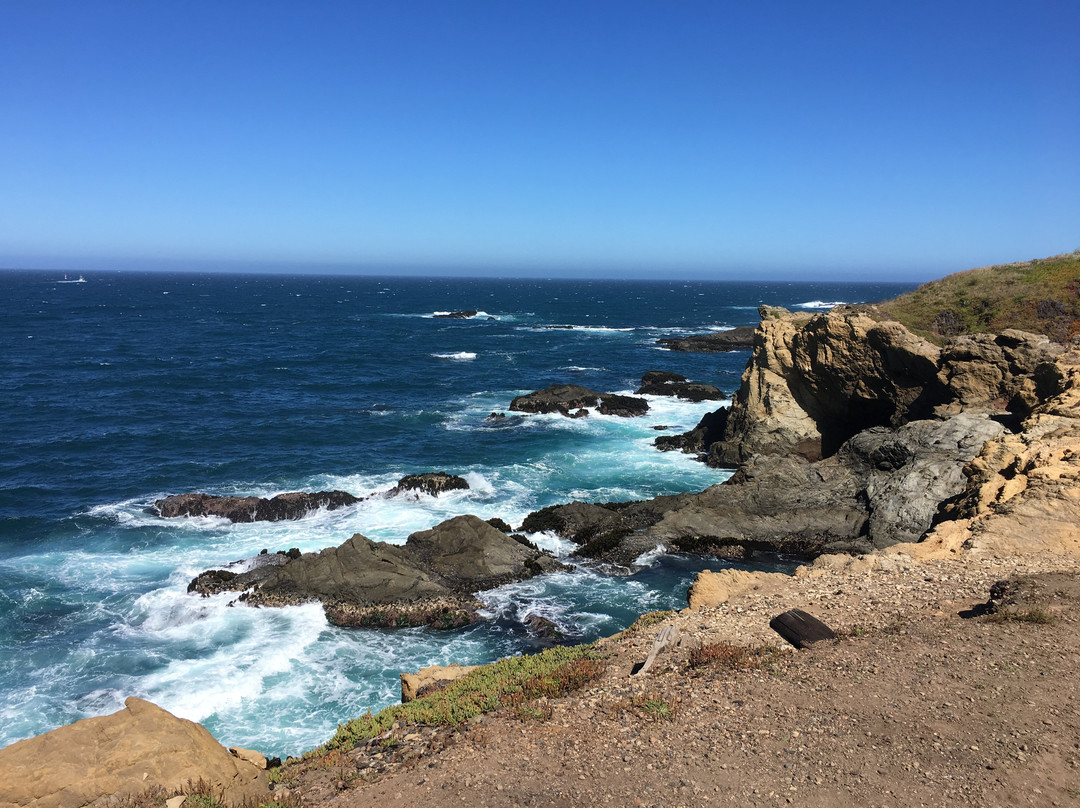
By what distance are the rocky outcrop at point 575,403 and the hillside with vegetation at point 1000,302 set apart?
696 inches

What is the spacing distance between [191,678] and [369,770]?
11.1m

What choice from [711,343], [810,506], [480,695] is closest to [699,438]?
[810,506]

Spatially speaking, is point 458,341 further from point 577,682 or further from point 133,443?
point 577,682

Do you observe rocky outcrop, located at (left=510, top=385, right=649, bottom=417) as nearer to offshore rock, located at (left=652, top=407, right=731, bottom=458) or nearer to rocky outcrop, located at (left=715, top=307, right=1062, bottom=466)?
offshore rock, located at (left=652, top=407, right=731, bottom=458)

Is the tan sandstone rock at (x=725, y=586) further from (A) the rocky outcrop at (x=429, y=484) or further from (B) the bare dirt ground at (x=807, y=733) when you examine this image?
(A) the rocky outcrop at (x=429, y=484)

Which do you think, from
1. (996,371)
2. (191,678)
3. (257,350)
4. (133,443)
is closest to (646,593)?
(191,678)

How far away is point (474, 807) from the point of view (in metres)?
8.59

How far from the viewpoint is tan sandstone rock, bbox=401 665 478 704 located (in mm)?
13421

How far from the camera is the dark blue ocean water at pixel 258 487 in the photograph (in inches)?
714

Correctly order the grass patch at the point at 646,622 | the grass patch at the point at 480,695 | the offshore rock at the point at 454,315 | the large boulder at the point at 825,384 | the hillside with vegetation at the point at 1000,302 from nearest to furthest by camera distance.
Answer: the grass patch at the point at 480,695
the grass patch at the point at 646,622
the large boulder at the point at 825,384
the hillside with vegetation at the point at 1000,302
the offshore rock at the point at 454,315

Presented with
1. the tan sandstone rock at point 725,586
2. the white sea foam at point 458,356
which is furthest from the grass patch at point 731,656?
the white sea foam at point 458,356

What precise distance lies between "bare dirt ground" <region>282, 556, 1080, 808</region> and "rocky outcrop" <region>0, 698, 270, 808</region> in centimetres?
109

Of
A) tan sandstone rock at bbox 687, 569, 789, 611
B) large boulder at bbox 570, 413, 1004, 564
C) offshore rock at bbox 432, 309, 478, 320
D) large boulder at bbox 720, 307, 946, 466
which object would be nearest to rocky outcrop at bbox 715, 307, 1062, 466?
large boulder at bbox 720, 307, 946, 466

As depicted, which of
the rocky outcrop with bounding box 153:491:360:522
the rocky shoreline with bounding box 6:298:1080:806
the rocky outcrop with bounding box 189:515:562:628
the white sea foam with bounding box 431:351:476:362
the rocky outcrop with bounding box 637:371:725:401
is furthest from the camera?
the white sea foam with bounding box 431:351:476:362
